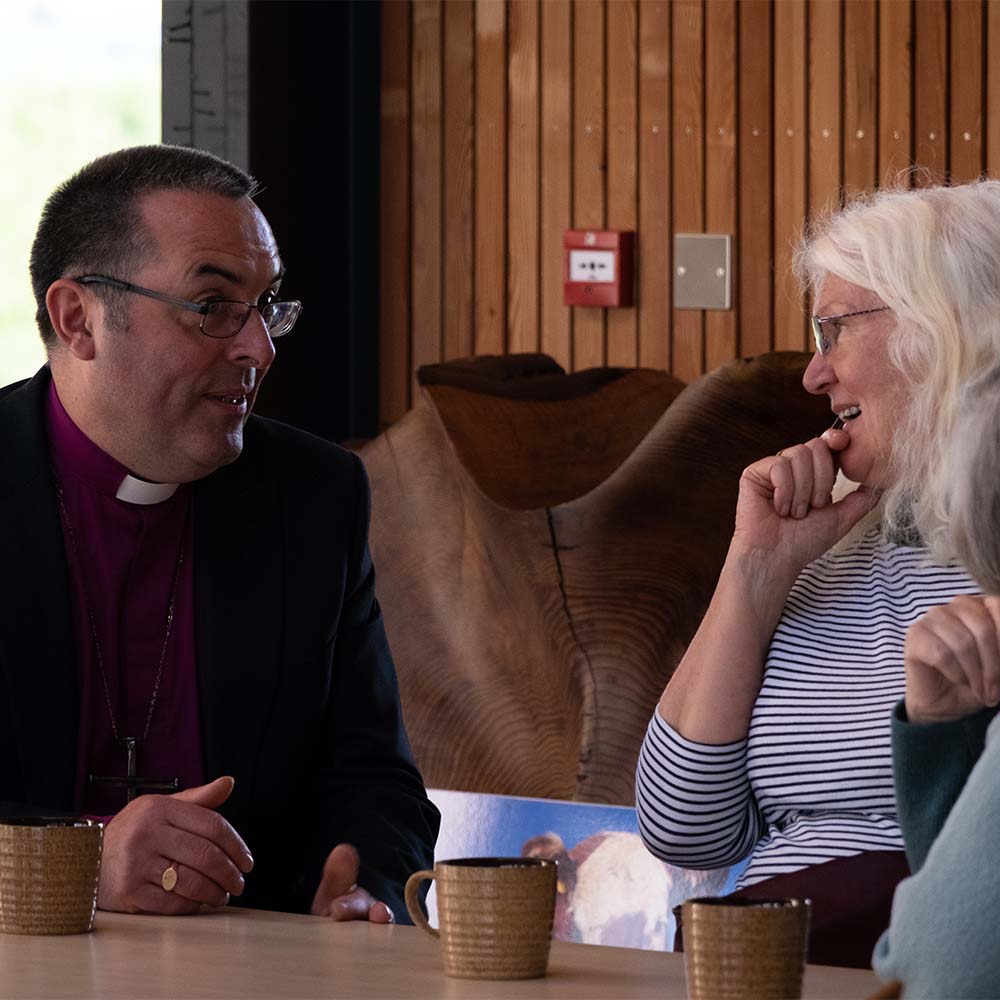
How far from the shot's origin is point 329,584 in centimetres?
230

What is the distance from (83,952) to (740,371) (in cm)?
168

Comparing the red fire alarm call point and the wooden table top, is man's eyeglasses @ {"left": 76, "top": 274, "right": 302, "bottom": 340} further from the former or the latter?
the red fire alarm call point

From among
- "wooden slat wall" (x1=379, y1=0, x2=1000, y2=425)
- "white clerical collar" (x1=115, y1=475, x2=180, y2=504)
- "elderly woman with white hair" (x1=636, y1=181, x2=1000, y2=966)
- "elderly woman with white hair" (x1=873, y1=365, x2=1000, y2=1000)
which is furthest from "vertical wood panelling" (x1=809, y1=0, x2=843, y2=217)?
"elderly woman with white hair" (x1=873, y1=365, x2=1000, y2=1000)

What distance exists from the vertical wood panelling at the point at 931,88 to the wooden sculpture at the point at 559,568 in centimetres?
68

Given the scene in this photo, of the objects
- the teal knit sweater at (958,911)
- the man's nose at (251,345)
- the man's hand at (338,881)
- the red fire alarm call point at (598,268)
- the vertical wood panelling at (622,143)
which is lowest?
the man's hand at (338,881)

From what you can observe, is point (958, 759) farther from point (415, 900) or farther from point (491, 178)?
point (491, 178)

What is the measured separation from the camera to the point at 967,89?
3.36 m

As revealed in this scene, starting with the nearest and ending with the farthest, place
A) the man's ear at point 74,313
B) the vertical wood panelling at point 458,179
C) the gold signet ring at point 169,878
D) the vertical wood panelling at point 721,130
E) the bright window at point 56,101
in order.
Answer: the gold signet ring at point 169,878 < the man's ear at point 74,313 < the vertical wood panelling at point 721,130 < the vertical wood panelling at point 458,179 < the bright window at point 56,101

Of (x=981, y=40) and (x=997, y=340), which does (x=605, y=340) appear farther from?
(x=997, y=340)

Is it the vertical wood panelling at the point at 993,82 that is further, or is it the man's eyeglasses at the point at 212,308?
the vertical wood panelling at the point at 993,82

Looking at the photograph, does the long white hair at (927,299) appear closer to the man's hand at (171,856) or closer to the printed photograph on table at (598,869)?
the printed photograph on table at (598,869)

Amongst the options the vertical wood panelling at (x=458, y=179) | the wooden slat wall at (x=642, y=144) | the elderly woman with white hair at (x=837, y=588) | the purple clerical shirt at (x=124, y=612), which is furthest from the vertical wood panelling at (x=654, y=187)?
the purple clerical shirt at (x=124, y=612)

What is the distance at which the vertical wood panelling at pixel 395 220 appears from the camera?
12.7ft

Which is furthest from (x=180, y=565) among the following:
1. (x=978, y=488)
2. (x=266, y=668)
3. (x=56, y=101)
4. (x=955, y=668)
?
(x=56, y=101)
